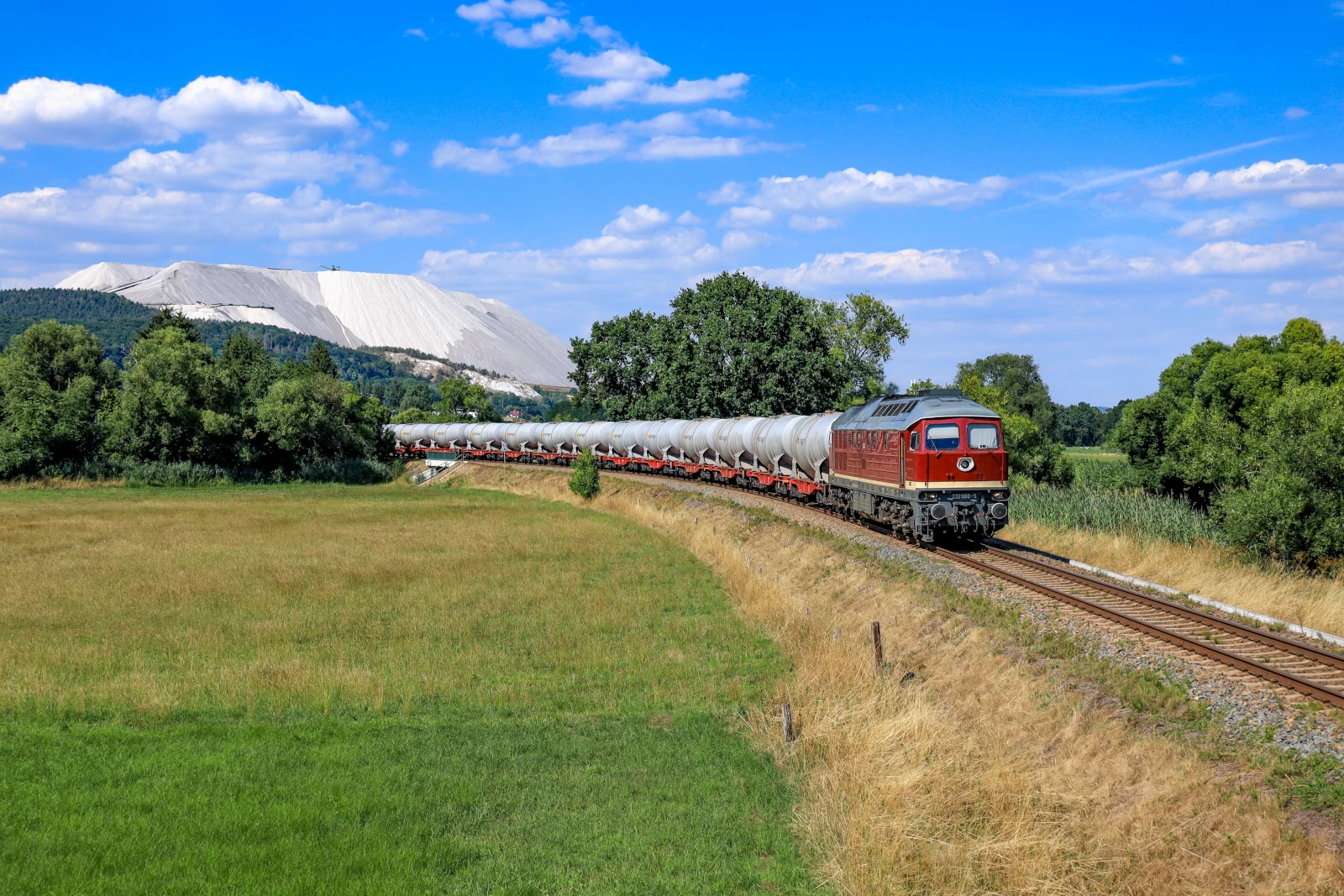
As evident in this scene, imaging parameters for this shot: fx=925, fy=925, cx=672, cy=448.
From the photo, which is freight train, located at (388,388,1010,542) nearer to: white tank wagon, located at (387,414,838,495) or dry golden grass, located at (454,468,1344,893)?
white tank wagon, located at (387,414,838,495)

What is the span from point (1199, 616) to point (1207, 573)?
6554 millimetres

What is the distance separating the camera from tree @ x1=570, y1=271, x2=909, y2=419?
8138cm

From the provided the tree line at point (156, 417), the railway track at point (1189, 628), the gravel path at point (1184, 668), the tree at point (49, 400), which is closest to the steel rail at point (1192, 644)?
Result: the railway track at point (1189, 628)

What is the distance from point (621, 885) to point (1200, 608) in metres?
15.5

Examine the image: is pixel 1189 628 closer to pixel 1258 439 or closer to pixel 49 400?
pixel 1258 439

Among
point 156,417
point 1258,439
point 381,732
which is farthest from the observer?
point 156,417

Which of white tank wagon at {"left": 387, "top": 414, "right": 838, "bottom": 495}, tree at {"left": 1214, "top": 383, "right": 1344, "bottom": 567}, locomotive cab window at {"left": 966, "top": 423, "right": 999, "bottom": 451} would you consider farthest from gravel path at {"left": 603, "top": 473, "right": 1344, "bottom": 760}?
white tank wagon at {"left": 387, "top": 414, "right": 838, "bottom": 495}

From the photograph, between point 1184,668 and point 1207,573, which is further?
point 1207,573

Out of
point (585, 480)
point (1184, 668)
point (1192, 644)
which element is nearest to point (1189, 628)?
point (1192, 644)

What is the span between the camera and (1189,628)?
18.8 meters

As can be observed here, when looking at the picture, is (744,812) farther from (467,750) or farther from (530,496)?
(530,496)

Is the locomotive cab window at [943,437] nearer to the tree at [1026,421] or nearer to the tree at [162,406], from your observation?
the tree at [1026,421]

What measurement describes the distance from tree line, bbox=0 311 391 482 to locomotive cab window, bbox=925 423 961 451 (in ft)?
229

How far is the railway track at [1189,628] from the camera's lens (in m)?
15.2
